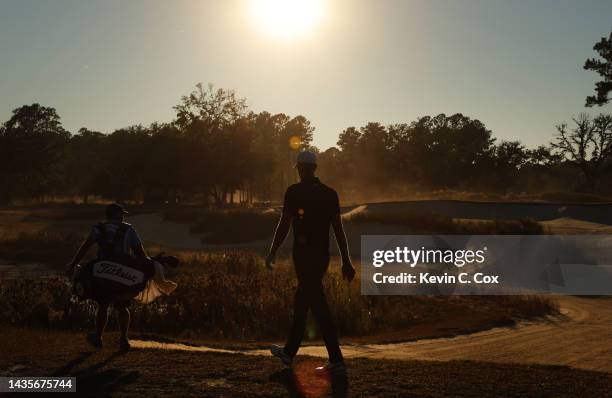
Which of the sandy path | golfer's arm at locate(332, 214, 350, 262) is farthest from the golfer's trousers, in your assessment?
the sandy path

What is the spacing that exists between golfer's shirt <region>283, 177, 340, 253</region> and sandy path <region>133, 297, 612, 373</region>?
10.3ft

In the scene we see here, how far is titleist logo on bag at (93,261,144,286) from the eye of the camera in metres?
8.39

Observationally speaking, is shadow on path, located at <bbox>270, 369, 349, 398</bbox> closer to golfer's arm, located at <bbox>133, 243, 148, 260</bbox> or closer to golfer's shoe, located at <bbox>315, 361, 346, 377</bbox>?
golfer's shoe, located at <bbox>315, 361, 346, 377</bbox>

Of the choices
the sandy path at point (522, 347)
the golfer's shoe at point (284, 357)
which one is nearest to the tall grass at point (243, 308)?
the sandy path at point (522, 347)

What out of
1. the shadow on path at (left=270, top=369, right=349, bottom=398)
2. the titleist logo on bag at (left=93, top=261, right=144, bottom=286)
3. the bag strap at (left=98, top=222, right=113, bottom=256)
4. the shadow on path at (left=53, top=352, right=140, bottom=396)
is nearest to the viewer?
the shadow on path at (left=270, top=369, right=349, bottom=398)

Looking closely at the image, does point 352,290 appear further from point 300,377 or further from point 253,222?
point 253,222

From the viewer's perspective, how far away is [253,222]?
4722 cm

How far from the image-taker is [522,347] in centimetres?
1209

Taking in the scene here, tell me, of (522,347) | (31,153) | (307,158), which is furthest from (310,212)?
(31,153)

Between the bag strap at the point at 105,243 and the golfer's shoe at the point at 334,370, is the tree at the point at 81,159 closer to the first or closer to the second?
the bag strap at the point at 105,243

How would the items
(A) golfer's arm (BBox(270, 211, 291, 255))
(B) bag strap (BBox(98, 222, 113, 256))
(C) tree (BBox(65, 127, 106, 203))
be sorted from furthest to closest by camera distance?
(C) tree (BBox(65, 127, 106, 203)) → (B) bag strap (BBox(98, 222, 113, 256)) → (A) golfer's arm (BBox(270, 211, 291, 255))

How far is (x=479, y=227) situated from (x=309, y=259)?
28.4 m

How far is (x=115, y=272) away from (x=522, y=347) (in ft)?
24.1

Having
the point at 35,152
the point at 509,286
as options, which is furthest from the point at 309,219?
the point at 35,152
